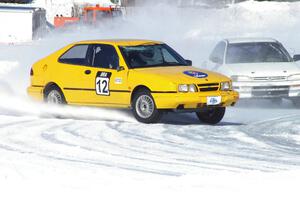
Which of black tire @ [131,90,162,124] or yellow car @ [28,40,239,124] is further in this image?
black tire @ [131,90,162,124]

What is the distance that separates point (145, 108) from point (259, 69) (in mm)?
3722

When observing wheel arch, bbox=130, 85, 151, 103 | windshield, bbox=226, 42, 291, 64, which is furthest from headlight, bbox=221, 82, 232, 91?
windshield, bbox=226, 42, 291, 64

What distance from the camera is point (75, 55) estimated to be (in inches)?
585

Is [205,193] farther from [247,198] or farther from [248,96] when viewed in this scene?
[248,96]

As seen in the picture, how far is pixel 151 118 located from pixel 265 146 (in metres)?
2.60

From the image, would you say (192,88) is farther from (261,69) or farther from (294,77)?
(294,77)

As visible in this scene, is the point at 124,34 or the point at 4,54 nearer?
the point at 4,54

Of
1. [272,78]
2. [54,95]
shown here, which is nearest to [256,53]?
[272,78]

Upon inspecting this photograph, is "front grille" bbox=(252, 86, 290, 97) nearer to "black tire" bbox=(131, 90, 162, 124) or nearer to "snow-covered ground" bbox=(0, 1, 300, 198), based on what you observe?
"snow-covered ground" bbox=(0, 1, 300, 198)

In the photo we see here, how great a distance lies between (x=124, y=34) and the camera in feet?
123

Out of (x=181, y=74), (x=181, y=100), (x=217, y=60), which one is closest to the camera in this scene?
(x=181, y=100)

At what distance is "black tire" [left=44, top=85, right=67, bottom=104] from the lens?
48.0 ft

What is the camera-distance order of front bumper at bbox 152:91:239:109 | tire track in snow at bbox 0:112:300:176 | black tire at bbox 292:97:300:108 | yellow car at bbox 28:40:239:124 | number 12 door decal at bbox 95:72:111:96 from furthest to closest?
black tire at bbox 292:97:300:108 < number 12 door decal at bbox 95:72:111:96 < yellow car at bbox 28:40:239:124 < front bumper at bbox 152:91:239:109 < tire track in snow at bbox 0:112:300:176

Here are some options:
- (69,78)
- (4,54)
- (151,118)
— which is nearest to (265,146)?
(151,118)
